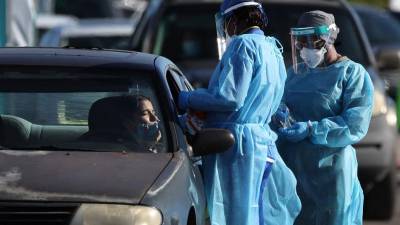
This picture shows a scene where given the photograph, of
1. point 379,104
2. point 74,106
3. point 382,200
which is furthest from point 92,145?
point 382,200

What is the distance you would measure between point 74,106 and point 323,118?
4.44 ft

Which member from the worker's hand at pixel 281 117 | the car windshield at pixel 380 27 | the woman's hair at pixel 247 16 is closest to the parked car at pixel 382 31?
the car windshield at pixel 380 27

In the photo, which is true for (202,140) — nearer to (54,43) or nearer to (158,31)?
(158,31)

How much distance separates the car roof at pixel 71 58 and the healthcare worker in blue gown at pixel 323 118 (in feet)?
2.70

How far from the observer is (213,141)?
6184mm

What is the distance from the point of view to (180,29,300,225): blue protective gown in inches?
252

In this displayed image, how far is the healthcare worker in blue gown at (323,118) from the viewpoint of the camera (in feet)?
22.9

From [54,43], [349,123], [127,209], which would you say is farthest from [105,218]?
[54,43]

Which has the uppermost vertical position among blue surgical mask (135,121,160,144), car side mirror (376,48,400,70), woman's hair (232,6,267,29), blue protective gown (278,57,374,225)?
woman's hair (232,6,267,29)

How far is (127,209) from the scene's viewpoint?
552cm

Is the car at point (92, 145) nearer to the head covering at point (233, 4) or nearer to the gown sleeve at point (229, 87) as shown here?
the gown sleeve at point (229, 87)

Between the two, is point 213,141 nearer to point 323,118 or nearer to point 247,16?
point 247,16

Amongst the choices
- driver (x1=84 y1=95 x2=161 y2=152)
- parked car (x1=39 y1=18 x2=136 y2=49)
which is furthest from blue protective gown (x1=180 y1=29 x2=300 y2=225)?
parked car (x1=39 y1=18 x2=136 y2=49)

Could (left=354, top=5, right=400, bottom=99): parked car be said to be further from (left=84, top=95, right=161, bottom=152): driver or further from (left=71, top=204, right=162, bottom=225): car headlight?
(left=71, top=204, right=162, bottom=225): car headlight
